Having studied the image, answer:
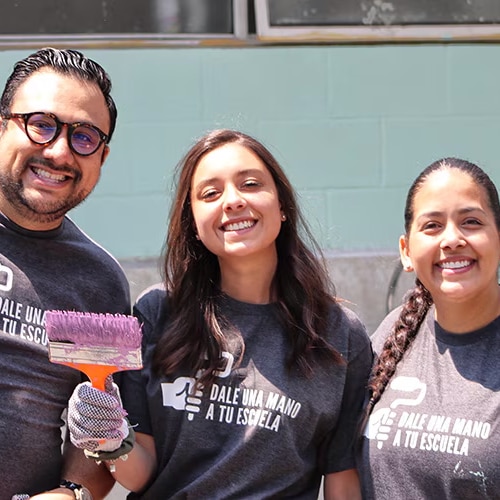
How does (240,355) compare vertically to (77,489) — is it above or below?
above

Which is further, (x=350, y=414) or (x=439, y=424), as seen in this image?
(x=350, y=414)

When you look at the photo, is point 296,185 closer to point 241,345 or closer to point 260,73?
point 260,73

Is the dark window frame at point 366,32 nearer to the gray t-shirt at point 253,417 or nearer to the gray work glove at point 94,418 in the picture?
the gray t-shirt at point 253,417

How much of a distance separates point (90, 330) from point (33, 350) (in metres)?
0.23

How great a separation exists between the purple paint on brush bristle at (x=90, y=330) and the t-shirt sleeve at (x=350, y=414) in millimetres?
662

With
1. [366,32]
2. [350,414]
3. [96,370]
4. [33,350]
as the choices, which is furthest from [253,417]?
[366,32]

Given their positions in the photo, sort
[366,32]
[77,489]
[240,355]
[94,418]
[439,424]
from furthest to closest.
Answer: [366,32], [240,355], [77,489], [439,424], [94,418]

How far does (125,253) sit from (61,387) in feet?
6.72

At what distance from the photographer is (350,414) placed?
274 centimetres

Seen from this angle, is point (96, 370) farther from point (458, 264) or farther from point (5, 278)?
point (458, 264)

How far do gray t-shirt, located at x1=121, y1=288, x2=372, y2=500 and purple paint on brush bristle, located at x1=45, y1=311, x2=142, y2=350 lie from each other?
0.30m

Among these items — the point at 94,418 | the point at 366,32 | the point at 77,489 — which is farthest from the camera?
the point at 366,32

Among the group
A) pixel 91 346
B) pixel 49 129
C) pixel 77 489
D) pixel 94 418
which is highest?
pixel 49 129

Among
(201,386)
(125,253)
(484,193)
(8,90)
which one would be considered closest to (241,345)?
(201,386)
